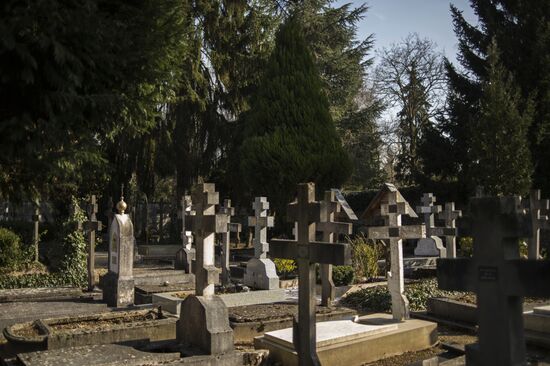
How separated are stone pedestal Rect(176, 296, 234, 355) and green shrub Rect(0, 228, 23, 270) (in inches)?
376

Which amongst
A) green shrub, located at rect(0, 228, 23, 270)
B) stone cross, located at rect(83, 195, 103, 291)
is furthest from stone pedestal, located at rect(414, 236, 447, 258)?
green shrub, located at rect(0, 228, 23, 270)

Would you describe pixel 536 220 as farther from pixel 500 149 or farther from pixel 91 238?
pixel 91 238

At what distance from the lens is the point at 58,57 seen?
7.25 metres

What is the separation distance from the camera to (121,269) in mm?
9906

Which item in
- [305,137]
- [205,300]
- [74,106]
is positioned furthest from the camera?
[305,137]

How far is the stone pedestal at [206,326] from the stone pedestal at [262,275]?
4944mm

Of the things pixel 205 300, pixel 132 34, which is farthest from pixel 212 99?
pixel 205 300

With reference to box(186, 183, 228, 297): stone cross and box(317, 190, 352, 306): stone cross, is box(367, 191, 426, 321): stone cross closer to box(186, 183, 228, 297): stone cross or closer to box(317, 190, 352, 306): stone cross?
box(317, 190, 352, 306): stone cross

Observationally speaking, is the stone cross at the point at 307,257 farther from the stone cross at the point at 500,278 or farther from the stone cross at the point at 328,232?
the stone cross at the point at 328,232

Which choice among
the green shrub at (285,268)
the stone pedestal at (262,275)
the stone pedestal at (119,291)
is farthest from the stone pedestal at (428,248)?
the stone pedestal at (119,291)

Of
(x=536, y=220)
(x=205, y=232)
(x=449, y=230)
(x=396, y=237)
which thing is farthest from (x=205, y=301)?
(x=536, y=220)

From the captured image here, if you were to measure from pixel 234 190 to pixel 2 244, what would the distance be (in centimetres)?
1090

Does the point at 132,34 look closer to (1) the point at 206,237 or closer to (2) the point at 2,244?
(1) the point at 206,237

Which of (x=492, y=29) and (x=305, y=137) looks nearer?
(x=305, y=137)
